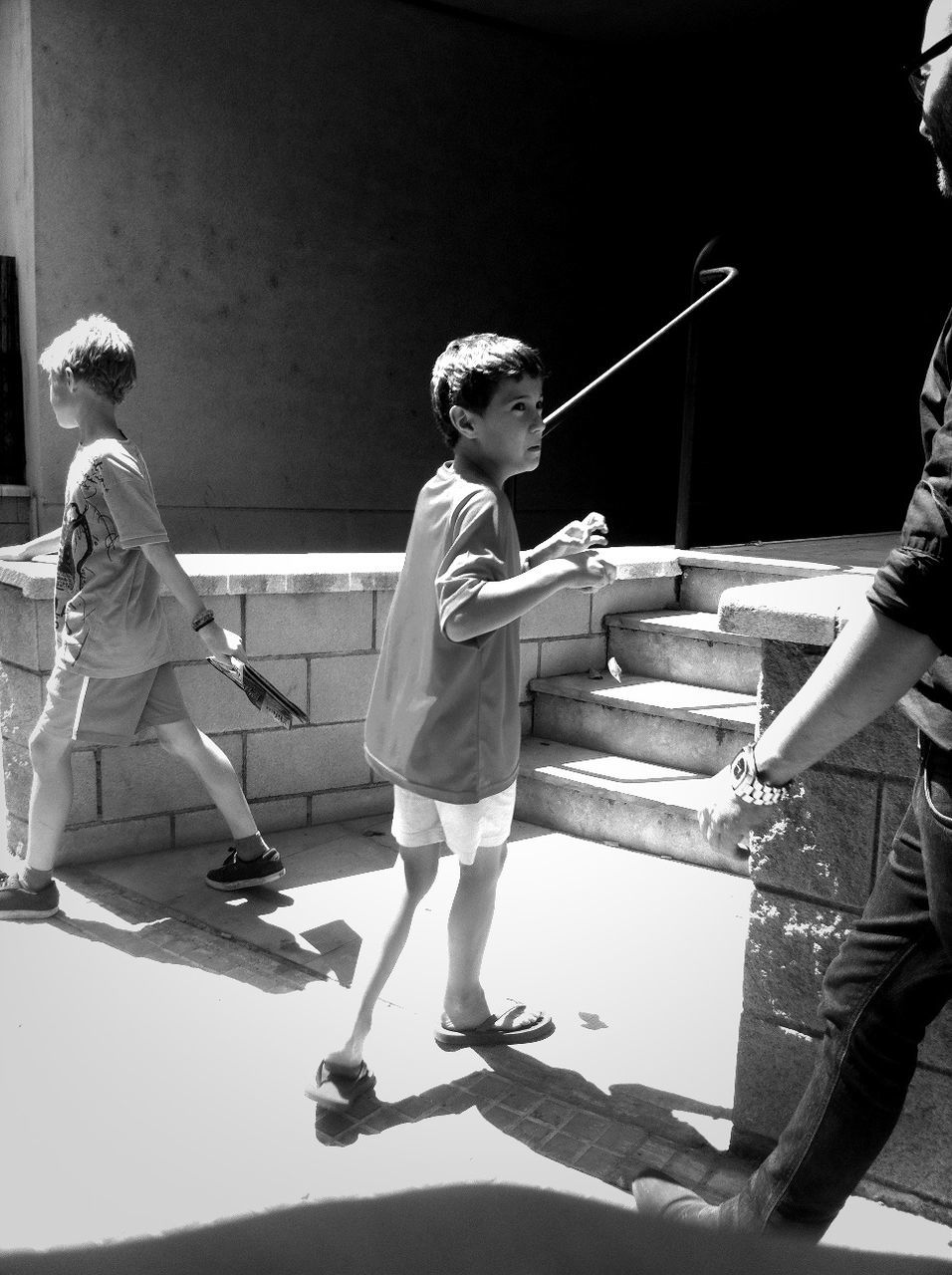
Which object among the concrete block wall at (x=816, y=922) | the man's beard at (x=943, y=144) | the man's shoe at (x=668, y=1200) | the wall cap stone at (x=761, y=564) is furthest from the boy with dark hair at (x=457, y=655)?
the wall cap stone at (x=761, y=564)

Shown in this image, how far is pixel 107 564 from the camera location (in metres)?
3.22

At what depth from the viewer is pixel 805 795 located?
7.10 feet

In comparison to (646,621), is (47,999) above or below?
below

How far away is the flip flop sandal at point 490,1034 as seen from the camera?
2658 mm

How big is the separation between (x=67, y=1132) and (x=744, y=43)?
364 inches

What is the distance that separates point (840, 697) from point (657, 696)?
10.0ft

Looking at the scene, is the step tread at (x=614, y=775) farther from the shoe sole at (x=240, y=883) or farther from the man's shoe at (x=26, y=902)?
the man's shoe at (x=26, y=902)

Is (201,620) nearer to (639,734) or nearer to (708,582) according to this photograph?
(639,734)

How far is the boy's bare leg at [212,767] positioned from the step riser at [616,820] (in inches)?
44.7

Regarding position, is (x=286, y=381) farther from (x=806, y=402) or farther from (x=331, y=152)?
(x=806, y=402)

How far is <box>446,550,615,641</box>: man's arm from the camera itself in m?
2.15

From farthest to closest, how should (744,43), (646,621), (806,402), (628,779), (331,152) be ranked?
(806,402) → (744,43) → (331,152) → (646,621) → (628,779)

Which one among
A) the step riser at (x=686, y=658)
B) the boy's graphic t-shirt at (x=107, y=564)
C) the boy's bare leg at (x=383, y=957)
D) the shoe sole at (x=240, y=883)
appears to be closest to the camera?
the boy's bare leg at (x=383, y=957)

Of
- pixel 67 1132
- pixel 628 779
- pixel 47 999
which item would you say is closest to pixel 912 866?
pixel 67 1132
